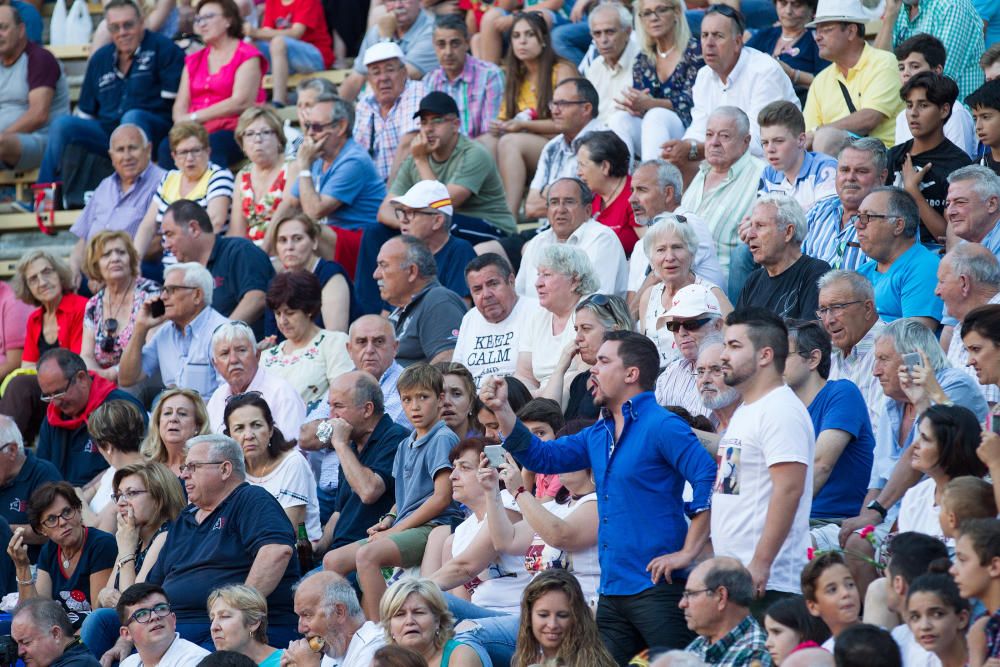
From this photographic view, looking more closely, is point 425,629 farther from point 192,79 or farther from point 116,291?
point 192,79

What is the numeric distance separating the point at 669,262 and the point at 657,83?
307cm

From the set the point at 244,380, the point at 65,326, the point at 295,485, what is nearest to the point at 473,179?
the point at 244,380

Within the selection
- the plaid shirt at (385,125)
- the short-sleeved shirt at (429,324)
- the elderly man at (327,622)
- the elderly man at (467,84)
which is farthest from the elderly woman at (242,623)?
the elderly man at (467,84)

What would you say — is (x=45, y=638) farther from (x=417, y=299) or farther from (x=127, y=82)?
(x=127, y=82)

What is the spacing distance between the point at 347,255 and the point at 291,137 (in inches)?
62.7

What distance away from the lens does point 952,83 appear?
28.9 ft

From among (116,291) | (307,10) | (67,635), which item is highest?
(307,10)

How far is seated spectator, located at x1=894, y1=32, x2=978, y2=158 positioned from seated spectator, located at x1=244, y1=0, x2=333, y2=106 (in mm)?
5375

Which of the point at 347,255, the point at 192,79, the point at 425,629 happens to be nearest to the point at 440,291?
the point at 347,255

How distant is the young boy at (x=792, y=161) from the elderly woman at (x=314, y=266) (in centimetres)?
265

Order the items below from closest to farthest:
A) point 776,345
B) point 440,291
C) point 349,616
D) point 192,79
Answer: point 776,345 → point 349,616 → point 440,291 → point 192,79

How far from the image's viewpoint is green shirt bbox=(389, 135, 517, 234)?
35.9 ft

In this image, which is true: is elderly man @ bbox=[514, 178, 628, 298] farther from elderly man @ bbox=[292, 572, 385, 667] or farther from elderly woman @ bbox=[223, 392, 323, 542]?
elderly man @ bbox=[292, 572, 385, 667]

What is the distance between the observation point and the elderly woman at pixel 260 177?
37.8 feet
